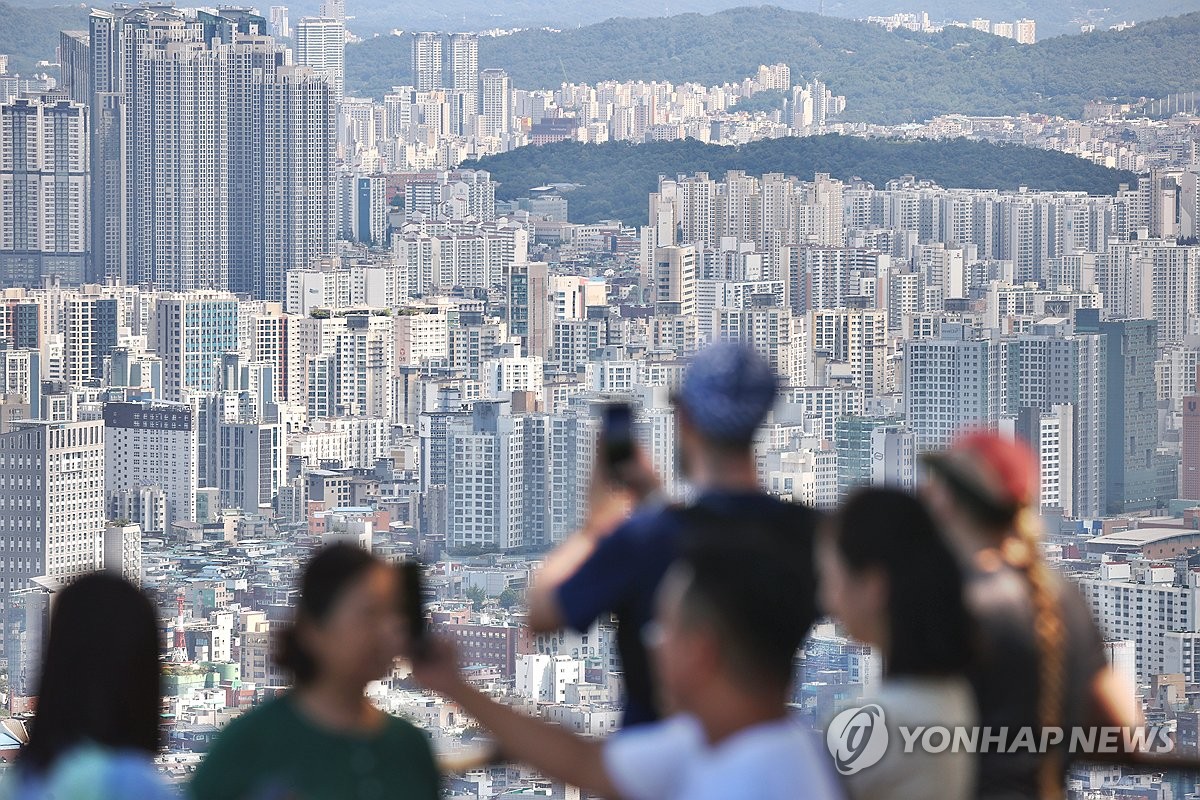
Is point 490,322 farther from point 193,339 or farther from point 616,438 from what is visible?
point 616,438

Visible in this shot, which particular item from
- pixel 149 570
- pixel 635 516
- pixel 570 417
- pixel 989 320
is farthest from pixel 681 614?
pixel 989 320

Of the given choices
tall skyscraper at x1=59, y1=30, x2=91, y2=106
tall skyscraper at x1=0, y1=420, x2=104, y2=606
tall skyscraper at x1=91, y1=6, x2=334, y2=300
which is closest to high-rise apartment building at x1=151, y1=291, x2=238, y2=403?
tall skyscraper at x1=0, y1=420, x2=104, y2=606

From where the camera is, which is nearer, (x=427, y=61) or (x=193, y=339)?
(x=193, y=339)

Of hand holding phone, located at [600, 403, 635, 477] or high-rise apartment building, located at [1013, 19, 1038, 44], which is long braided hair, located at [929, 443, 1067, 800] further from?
high-rise apartment building, located at [1013, 19, 1038, 44]

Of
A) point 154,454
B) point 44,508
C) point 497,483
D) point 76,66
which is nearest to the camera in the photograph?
point 44,508

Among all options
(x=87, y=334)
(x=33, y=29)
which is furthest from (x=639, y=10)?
(x=87, y=334)

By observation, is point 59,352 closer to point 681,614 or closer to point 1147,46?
point 1147,46
